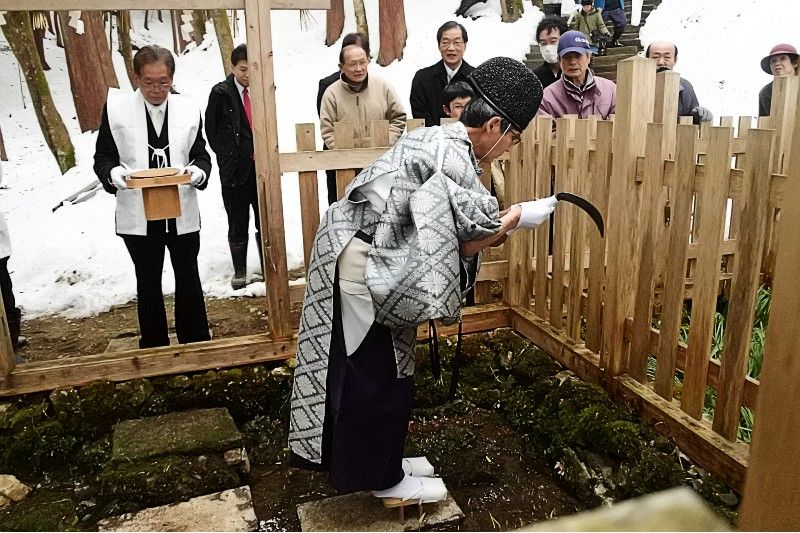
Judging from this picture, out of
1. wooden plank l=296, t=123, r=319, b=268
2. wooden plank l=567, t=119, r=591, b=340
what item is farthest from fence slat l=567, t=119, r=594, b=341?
wooden plank l=296, t=123, r=319, b=268

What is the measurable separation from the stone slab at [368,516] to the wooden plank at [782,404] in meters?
2.05

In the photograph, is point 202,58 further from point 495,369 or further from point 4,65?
point 495,369

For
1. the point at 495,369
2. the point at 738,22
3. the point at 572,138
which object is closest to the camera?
the point at 572,138

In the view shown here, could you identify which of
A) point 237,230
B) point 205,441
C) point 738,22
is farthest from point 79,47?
point 738,22

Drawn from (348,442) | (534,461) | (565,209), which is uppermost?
(565,209)

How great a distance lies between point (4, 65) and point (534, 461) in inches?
447

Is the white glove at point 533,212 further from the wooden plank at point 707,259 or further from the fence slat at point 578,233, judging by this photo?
the fence slat at point 578,233

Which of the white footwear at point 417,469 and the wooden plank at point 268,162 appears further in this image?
the wooden plank at point 268,162

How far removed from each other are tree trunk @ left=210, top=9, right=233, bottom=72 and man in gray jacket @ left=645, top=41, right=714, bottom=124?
7.68 meters

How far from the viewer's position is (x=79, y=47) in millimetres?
8812

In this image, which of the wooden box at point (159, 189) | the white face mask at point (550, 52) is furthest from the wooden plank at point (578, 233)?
the white face mask at point (550, 52)

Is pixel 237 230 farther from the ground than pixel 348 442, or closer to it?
farther from the ground

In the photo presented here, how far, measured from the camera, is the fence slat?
11.5ft

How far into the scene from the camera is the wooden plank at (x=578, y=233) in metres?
3.50
